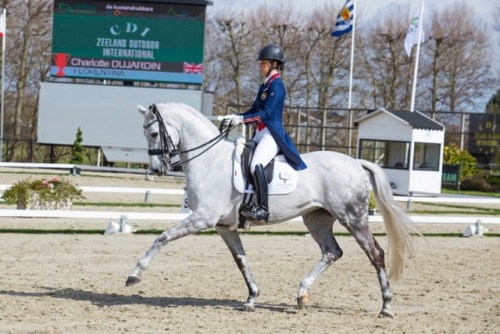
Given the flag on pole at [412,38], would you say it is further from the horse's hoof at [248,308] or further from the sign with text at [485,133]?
the horse's hoof at [248,308]

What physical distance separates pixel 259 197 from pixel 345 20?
33043mm

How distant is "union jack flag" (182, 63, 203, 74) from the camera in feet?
128

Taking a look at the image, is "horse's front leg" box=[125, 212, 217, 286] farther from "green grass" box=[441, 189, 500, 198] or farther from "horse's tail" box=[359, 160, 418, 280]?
"green grass" box=[441, 189, 500, 198]

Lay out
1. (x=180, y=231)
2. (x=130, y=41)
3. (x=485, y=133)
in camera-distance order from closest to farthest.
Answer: (x=180, y=231)
(x=485, y=133)
(x=130, y=41)

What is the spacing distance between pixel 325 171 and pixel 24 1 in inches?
1638

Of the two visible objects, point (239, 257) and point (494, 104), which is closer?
point (239, 257)

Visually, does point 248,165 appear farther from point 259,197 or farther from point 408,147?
point 408,147

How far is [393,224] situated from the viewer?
342 inches

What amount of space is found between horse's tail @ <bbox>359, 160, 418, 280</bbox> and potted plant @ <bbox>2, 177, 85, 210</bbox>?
8.84m

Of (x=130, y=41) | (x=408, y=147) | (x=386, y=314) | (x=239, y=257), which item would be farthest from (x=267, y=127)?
(x=130, y=41)

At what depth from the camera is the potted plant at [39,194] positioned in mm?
16062

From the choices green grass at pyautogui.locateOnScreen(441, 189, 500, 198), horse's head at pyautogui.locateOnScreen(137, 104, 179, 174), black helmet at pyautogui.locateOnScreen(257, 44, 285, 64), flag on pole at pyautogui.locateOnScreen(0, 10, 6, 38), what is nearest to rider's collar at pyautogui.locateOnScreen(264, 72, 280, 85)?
black helmet at pyautogui.locateOnScreen(257, 44, 285, 64)

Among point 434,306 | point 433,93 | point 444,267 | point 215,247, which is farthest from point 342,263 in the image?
point 433,93

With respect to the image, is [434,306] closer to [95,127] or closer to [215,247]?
[215,247]
